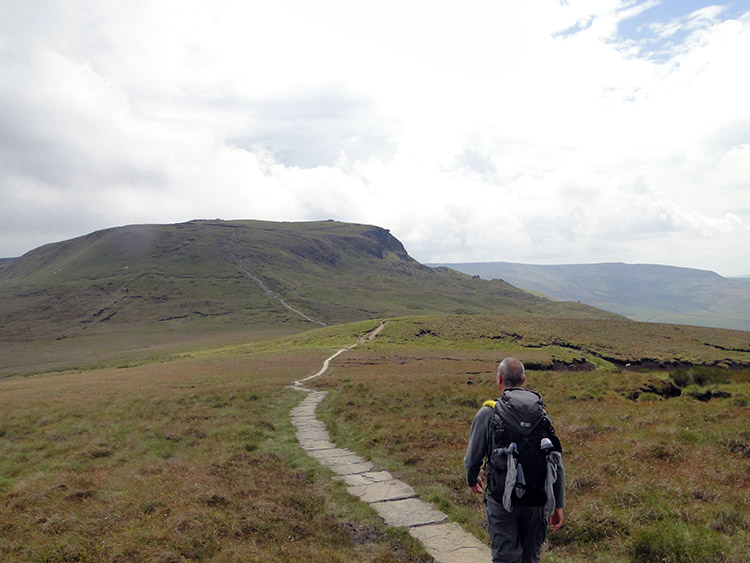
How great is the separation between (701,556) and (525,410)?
430 cm

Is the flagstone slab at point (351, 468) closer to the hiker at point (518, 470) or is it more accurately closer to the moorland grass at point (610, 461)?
the moorland grass at point (610, 461)

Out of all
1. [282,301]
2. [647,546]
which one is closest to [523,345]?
[647,546]

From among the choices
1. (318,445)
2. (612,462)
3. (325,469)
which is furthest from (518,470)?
(318,445)

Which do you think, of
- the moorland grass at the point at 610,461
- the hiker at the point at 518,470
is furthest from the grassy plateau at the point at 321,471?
the hiker at the point at 518,470

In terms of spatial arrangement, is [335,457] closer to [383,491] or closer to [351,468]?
[351,468]

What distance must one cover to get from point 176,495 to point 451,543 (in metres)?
5.93

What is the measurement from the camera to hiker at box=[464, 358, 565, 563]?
210 inches

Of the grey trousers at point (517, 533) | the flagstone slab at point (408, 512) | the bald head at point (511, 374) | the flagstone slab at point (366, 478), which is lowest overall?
the flagstone slab at point (366, 478)

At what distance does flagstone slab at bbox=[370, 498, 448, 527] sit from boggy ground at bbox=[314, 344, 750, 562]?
325mm

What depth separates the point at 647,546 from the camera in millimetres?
7184

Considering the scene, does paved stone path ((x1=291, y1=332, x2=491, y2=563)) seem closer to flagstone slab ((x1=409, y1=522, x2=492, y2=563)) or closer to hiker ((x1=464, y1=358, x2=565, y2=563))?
flagstone slab ((x1=409, y1=522, x2=492, y2=563))

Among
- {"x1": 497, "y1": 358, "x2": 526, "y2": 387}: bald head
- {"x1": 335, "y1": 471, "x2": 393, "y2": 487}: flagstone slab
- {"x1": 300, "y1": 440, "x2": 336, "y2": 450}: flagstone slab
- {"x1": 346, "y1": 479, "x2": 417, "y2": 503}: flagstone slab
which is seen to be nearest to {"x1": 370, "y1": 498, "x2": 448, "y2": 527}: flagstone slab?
{"x1": 346, "y1": 479, "x2": 417, "y2": 503}: flagstone slab

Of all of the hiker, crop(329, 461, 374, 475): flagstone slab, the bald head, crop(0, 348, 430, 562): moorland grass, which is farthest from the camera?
crop(329, 461, 374, 475): flagstone slab

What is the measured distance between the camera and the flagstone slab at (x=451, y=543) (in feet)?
24.6
